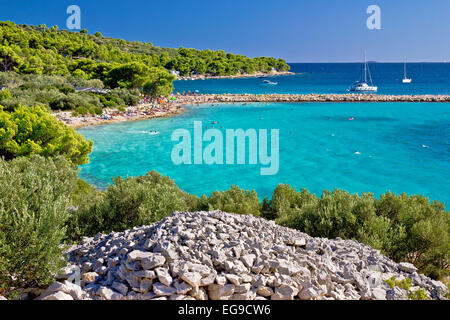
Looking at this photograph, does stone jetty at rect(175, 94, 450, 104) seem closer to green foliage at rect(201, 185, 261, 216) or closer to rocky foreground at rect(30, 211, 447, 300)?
green foliage at rect(201, 185, 261, 216)

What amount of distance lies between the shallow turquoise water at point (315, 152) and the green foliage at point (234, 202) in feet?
32.3

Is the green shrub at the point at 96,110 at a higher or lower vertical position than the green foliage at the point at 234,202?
higher

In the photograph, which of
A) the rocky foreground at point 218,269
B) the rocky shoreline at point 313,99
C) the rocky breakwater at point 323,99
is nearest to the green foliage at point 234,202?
the rocky foreground at point 218,269

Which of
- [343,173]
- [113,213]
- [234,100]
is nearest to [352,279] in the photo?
[113,213]

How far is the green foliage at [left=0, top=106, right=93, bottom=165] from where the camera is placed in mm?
17891

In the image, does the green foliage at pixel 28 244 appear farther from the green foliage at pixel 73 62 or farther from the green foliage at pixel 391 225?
the green foliage at pixel 73 62

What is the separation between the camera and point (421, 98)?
66000 mm

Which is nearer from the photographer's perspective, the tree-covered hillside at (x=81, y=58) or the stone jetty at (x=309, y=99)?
the tree-covered hillside at (x=81, y=58)

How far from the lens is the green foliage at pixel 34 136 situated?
1789 centimetres

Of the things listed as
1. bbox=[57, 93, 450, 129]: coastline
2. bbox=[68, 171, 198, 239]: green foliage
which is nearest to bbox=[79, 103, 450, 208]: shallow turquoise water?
bbox=[57, 93, 450, 129]: coastline

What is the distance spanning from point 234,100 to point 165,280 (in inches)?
2441

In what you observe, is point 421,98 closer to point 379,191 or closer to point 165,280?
point 379,191

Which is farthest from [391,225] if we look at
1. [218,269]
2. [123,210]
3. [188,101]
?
[188,101]

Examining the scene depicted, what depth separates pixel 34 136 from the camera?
18.9 m
